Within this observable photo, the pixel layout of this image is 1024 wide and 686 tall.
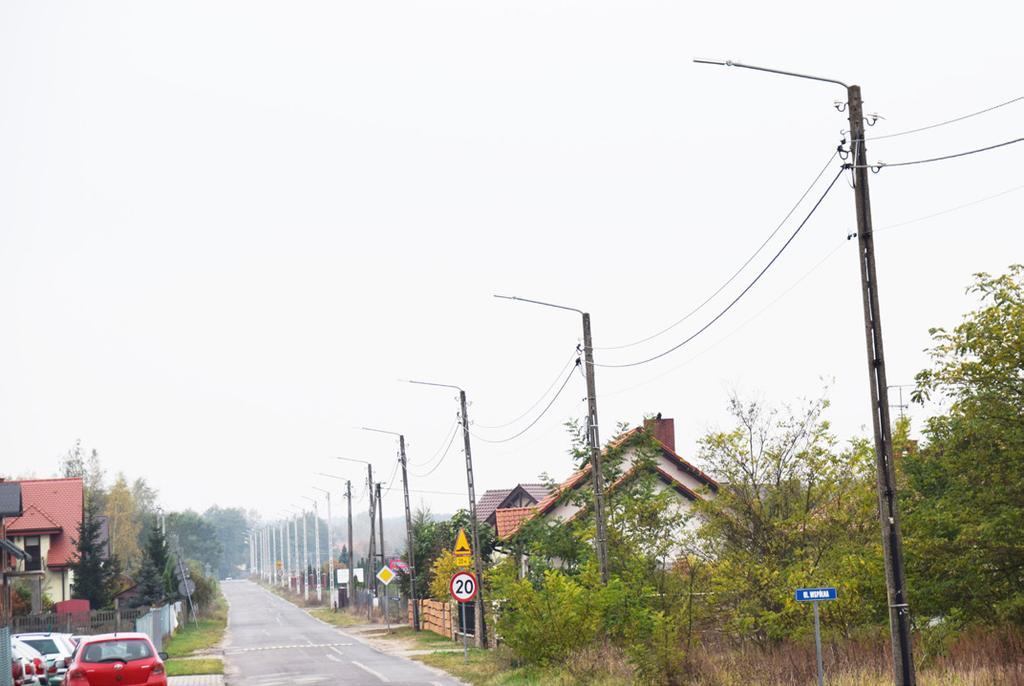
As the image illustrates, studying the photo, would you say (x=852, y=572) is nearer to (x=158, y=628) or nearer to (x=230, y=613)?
(x=158, y=628)

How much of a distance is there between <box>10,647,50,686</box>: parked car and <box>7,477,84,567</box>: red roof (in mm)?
34668

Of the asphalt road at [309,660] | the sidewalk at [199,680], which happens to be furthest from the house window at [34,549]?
the sidewalk at [199,680]

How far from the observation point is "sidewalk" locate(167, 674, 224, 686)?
29.8 metres

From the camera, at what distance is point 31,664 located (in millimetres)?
28984

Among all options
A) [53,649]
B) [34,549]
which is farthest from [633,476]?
[34,549]

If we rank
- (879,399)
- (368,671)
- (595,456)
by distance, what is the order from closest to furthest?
(879,399)
(595,456)
(368,671)

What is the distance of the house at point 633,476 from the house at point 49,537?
26338 mm

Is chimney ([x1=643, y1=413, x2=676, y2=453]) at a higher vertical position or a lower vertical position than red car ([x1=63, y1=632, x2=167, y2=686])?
higher

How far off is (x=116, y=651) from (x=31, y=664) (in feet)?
27.1

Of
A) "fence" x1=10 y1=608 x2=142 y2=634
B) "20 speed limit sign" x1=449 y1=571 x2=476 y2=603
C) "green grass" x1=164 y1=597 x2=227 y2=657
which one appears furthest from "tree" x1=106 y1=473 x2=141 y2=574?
"20 speed limit sign" x1=449 y1=571 x2=476 y2=603

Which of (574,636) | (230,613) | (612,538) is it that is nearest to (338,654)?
(612,538)

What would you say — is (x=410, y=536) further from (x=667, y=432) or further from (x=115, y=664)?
(x=115, y=664)

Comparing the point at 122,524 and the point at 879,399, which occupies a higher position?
the point at 122,524

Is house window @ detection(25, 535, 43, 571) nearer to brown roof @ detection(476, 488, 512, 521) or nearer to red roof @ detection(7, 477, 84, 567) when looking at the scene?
red roof @ detection(7, 477, 84, 567)
